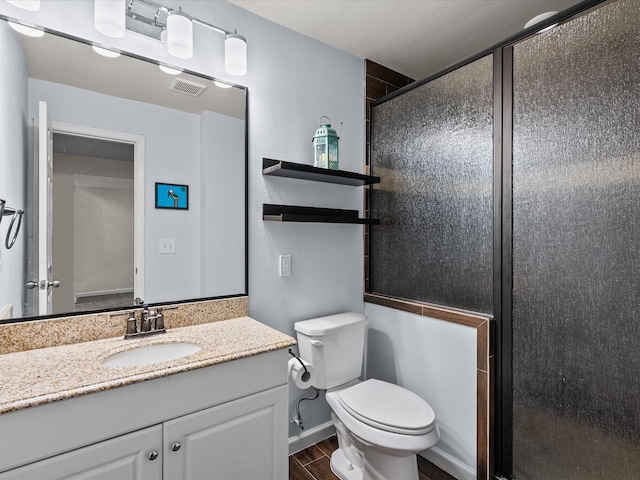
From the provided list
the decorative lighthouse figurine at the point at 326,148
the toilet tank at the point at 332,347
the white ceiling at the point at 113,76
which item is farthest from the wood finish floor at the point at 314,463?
the white ceiling at the point at 113,76

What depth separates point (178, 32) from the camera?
1420 millimetres

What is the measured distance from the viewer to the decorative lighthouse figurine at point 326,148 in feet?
6.17

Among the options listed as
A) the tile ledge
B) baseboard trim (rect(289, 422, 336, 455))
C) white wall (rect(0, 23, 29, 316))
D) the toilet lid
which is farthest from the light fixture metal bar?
baseboard trim (rect(289, 422, 336, 455))

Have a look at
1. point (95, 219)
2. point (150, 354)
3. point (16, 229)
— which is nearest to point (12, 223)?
point (16, 229)

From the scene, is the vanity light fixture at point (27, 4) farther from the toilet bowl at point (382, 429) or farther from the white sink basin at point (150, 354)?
the toilet bowl at point (382, 429)

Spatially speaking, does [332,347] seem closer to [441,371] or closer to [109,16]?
[441,371]

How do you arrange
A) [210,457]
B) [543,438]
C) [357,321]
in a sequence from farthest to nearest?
1. [357,321]
2. [543,438]
3. [210,457]

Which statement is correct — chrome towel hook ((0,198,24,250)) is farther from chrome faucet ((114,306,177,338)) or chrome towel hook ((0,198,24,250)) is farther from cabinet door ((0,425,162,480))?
cabinet door ((0,425,162,480))

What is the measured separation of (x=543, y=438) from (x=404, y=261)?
103 cm

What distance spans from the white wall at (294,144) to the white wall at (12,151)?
426 millimetres

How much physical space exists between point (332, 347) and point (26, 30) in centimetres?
184

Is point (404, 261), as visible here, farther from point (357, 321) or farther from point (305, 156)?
point (305, 156)

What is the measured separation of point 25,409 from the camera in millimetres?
854

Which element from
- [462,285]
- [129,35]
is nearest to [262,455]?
[462,285]
